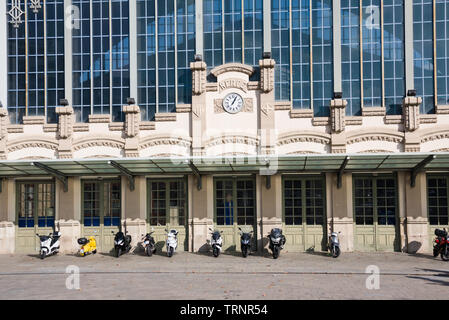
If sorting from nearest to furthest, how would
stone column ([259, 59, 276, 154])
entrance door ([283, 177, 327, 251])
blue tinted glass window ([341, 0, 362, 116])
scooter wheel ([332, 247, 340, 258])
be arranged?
1. scooter wheel ([332, 247, 340, 258])
2. entrance door ([283, 177, 327, 251])
3. stone column ([259, 59, 276, 154])
4. blue tinted glass window ([341, 0, 362, 116])

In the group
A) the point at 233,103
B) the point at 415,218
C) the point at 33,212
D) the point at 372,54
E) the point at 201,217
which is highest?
the point at 372,54

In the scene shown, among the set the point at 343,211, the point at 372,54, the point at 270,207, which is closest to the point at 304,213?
the point at 270,207

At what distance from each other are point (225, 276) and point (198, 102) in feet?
25.5

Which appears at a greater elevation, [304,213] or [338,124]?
[338,124]

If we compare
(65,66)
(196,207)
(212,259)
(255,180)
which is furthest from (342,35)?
(65,66)

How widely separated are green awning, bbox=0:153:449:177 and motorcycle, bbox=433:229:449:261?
8.42 feet

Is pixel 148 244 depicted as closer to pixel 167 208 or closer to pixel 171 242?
pixel 171 242

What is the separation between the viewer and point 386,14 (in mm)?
19406

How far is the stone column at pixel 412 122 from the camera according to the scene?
1809cm

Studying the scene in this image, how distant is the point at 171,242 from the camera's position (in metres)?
17.8

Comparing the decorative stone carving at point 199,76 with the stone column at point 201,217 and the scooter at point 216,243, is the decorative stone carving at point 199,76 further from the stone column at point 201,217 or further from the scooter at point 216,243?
the scooter at point 216,243

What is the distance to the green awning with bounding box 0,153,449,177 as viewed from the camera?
1666 centimetres

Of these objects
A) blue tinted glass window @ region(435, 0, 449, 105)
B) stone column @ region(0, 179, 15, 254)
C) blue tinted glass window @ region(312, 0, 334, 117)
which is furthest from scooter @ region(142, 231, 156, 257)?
blue tinted glass window @ region(435, 0, 449, 105)

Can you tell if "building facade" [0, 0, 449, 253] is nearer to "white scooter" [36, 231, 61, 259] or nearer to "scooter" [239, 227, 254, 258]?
"white scooter" [36, 231, 61, 259]
